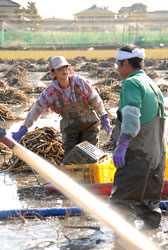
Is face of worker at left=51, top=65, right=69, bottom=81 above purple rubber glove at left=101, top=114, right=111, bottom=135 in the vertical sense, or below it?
above

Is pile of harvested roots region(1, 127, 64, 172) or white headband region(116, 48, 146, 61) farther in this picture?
pile of harvested roots region(1, 127, 64, 172)

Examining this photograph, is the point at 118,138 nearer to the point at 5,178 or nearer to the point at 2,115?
the point at 5,178

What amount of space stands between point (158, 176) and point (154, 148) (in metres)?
0.31

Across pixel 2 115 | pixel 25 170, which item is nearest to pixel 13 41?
pixel 2 115

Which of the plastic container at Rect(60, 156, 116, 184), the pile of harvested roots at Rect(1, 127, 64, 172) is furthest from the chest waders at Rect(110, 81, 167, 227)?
the pile of harvested roots at Rect(1, 127, 64, 172)

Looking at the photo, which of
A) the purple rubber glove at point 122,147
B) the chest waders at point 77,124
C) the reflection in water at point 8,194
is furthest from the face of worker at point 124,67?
the reflection in water at point 8,194

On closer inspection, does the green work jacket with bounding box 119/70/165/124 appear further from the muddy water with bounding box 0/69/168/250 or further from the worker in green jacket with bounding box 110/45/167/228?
the muddy water with bounding box 0/69/168/250

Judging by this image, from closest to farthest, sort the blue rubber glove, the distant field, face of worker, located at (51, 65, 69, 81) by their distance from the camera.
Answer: the blue rubber glove
face of worker, located at (51, 65, 69, 81)
the distant field

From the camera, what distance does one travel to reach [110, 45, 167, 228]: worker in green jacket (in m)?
4.75

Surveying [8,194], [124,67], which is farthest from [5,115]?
[124,67]

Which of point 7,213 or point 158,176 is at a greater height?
point 158,176

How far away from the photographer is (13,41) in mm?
55062

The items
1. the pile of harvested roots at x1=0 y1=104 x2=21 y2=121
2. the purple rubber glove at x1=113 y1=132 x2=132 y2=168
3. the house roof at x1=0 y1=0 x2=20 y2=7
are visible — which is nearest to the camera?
the purple rubber glove at x1=113 y1=132 x2=132 y2=168

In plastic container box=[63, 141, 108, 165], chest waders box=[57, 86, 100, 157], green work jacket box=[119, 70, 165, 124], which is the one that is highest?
green work jacket box=[119, 70, 165, 124]
